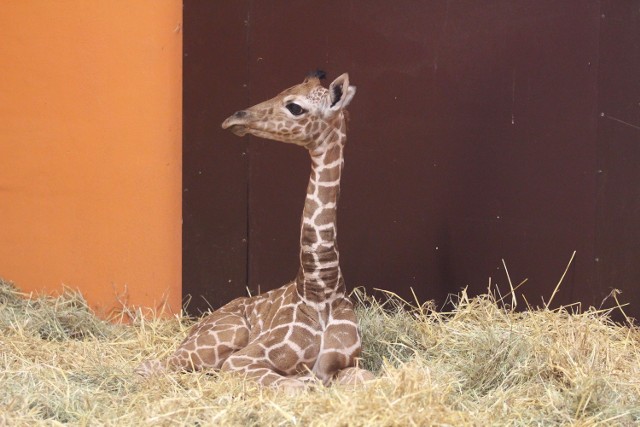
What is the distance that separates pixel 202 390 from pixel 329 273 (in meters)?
0.74

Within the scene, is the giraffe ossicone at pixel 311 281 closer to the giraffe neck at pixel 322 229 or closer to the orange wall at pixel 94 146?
the giraffe neck at pixel 322 229

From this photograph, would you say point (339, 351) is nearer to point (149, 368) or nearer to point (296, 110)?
point (149, 368)

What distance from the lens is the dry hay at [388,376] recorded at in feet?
10.3

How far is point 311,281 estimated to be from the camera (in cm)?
395

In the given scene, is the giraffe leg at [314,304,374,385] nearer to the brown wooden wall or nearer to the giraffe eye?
the giraffe eye

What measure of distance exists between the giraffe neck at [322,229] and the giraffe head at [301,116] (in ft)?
0.18

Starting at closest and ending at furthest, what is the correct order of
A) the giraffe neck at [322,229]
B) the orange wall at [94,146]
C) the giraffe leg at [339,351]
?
1. the giraffe leg at [339,351]
2. the giraffe neck at [322,229]
3. the orange wall at [94,146]

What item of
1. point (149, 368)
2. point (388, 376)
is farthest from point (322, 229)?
point (149, 368)

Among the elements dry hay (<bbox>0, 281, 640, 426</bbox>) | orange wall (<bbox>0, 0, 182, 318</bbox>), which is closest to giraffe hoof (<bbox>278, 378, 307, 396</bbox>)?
dry hay (<bbox>0, 281, 640, 426</bbox>)

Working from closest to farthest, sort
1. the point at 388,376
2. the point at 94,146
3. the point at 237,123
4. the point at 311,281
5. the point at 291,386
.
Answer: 1. the point at 388,376
2. the point at 291,386
3. the point at 237,123
4. the point at 311,281
5. the point at 94,146

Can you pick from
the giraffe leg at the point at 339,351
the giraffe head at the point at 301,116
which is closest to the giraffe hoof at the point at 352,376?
the giraffe leg at the point at 339,351

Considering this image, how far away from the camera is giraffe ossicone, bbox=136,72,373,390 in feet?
12.6

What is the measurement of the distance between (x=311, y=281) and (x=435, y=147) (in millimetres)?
1161

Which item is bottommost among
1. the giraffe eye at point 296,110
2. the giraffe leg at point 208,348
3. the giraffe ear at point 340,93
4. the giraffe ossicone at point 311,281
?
the giraffe leg at point 208,348
